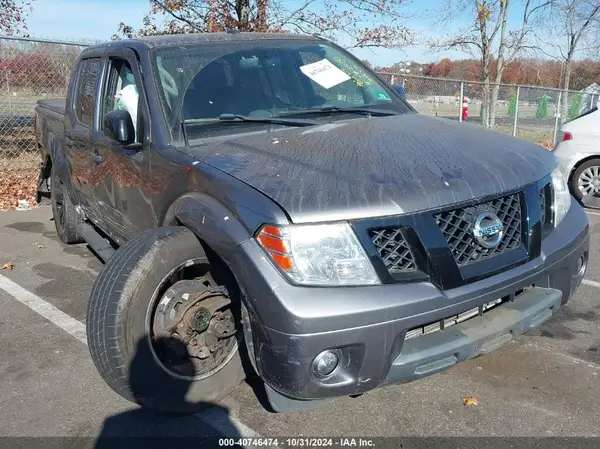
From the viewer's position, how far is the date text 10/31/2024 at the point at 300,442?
2.87 metres

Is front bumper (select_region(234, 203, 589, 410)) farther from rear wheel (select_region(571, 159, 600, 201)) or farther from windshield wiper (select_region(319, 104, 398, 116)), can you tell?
rear wheel (select_region(571, 159, 600, 201))

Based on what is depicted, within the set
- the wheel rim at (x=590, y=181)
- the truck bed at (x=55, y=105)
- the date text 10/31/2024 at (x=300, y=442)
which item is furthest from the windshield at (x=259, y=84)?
the wheel rim at (x=590, y=181)

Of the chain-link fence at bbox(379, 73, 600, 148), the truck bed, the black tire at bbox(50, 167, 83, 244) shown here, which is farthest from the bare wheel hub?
the chain-link fence at bbox(379, 73, 600, 148)

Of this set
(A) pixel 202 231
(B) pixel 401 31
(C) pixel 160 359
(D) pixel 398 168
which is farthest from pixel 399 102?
(B) pixel 401 31

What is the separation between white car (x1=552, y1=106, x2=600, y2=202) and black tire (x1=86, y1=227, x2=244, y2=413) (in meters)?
6.50

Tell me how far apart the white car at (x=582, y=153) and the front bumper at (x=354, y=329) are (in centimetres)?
584

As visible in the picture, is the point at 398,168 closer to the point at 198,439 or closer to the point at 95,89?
the point at 198,439

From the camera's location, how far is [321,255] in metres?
2.48

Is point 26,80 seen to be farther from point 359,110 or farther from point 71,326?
point 359,110

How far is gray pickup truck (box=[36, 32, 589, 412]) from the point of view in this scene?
97.8 inches

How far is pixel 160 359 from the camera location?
3020mm

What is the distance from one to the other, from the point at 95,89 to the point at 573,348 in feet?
12.7

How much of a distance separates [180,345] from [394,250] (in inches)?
47.6

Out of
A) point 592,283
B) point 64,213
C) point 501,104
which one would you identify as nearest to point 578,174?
point 592,283
